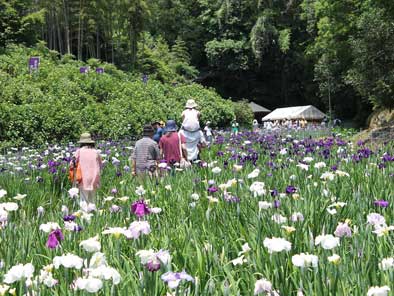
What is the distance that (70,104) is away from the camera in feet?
54.0

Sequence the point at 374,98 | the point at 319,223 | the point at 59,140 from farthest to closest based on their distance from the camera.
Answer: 1. the point at 374,98
2. the point at 59,140
3. the point at 319,223

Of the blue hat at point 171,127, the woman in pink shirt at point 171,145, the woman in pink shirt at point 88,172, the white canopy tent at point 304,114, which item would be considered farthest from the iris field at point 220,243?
the white canopy tent at point 304,114

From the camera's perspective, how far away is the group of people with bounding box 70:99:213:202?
5449mm

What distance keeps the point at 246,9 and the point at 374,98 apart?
→ 2298 cm

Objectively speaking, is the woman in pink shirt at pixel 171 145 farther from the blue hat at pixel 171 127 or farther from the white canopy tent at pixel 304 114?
the white canopy tent at pixel 304 114

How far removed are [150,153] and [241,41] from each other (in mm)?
34051

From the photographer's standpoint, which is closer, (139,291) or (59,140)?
(139,291)

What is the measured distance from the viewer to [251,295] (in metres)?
1.83

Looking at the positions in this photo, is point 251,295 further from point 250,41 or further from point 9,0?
point 250,41

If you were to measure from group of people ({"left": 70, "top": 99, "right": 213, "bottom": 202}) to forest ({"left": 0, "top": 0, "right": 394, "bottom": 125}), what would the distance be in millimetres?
11943

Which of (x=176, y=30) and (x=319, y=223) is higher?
(x=176, y=30)

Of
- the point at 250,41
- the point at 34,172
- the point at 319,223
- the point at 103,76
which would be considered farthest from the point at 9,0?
the point at 319,223

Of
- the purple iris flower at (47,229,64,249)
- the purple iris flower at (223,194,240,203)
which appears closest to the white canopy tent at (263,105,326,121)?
the purple iris flower at (223,194,240,203)

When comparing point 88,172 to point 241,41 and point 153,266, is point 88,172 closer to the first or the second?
point 153,266
